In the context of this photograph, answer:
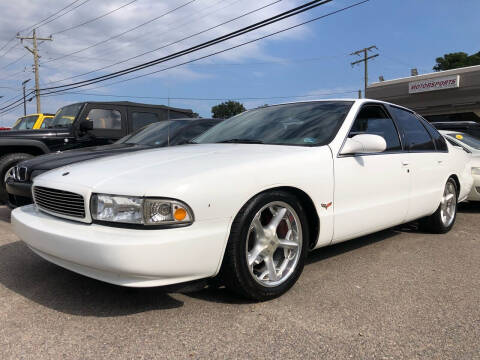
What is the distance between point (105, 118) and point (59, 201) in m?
4.64

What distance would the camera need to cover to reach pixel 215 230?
93.5 inches

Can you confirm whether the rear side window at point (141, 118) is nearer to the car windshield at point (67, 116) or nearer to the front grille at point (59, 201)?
the car windshield at point (67, 116)

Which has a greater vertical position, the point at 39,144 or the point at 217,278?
the point at 39,144

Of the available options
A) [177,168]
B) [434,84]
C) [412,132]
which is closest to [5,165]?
[177,168]

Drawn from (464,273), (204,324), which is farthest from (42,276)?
(464,273)

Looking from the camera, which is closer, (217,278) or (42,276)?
(217,278)

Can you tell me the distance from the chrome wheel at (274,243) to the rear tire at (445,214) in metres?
2.44

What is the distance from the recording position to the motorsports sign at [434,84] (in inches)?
730

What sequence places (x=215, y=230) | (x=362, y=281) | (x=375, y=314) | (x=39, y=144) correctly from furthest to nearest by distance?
(x=39, y=144) → (x=362, y=281) → (x=375, y=314) → (x=215, y=230)

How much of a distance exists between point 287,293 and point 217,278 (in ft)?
1.87

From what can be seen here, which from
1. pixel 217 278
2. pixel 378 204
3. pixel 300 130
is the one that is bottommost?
pixel 217 278

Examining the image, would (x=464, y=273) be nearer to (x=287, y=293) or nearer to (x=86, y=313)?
(x=287, y=293)

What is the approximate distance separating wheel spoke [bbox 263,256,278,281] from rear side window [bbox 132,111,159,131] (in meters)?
5.17

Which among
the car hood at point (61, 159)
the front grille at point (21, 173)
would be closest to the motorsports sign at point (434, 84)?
the car hood at point (61, 159)
